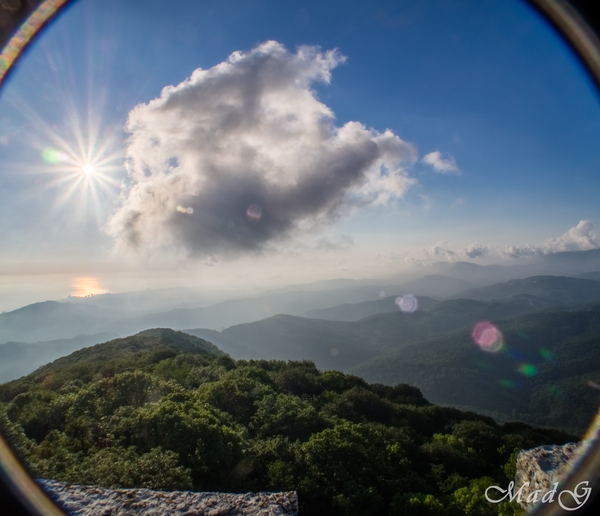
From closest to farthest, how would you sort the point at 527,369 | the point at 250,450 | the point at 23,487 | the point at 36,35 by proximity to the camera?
the point at 23,487 → the point at 36,35 → the point at 250,450 → the point at 527,369

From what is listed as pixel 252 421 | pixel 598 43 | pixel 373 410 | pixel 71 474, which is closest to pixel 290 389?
pixel 373 410

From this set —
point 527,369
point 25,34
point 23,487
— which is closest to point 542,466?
point 23,487

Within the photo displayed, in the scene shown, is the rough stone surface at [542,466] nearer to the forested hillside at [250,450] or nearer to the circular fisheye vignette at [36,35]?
the forested hillside at [250,450]

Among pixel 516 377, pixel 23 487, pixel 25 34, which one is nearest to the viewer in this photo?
pixel 23 487

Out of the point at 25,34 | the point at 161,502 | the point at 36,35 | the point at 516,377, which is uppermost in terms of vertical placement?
the point at 36,35

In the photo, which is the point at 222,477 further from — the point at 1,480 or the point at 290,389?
the point at 290,389

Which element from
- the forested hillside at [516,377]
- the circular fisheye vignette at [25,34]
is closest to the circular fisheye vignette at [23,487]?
the circular fisheye vignette at [25,34]

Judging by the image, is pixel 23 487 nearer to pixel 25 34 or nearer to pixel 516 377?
pixel 25 34
